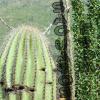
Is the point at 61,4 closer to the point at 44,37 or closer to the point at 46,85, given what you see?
the point at 44,37

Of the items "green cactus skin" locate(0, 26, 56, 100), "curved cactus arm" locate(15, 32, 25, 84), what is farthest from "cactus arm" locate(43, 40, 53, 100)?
"curved cactus arm" locate(15, 32, 25, 84)

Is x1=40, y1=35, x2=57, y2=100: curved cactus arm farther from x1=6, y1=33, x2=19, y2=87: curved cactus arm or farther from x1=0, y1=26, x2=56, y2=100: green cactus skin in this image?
x1=6, y1=33, x2=19, y2=87: curved cactus arm

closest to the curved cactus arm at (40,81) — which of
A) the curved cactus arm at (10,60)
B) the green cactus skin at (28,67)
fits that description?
the green cactus skin at (28,67)

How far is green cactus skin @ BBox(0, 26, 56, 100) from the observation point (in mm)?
1560

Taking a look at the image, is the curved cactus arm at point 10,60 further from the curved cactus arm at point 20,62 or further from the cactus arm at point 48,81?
the cactus arm at point 48,81

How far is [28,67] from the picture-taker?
5.28ft

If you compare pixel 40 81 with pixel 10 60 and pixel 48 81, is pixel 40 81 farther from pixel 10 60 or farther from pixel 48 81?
pixel 10 60

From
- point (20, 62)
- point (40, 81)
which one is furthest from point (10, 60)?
point (40, 81)

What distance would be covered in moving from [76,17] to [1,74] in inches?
1125

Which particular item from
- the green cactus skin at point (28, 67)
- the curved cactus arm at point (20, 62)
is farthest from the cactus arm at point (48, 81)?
the curved cactus arm at point (20, 62)

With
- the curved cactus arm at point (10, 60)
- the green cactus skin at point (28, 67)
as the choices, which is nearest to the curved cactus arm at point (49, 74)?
the green cactus skin at point (28, 67)

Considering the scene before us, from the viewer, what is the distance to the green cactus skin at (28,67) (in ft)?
5.12

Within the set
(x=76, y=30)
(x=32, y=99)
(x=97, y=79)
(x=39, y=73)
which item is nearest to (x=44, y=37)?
(x=39, y=73)

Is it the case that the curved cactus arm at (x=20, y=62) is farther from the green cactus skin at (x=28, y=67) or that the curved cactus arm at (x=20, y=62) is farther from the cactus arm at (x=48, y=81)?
the cactus arm at (x=48, y=81)
